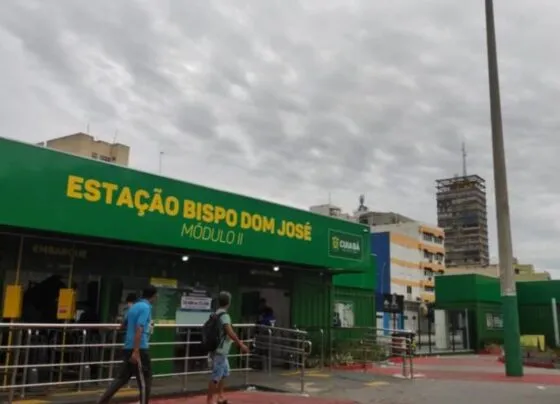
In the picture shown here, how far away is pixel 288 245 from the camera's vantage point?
46.9ft

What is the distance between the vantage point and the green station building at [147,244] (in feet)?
32.6

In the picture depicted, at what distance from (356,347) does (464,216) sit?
143 m

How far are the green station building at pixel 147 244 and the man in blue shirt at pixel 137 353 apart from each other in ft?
8.81

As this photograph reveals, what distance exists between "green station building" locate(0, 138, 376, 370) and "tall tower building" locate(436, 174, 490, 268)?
→ 14080cm

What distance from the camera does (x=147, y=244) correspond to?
1167 cm

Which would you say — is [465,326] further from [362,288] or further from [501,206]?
[501,206]

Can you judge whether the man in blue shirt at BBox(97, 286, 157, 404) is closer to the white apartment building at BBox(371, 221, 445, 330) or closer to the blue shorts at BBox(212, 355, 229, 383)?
the blue shorts at BBox(212, 355, 229, 383)

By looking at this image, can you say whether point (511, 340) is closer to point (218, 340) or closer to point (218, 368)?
point (218, 368)

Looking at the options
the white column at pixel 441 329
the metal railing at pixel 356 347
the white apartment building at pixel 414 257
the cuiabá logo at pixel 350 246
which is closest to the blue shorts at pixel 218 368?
the metal railing at pixel 356 347

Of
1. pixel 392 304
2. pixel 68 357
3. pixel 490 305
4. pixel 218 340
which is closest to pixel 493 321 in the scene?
pixel 490 305

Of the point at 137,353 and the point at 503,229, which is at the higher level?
the point at 503,229

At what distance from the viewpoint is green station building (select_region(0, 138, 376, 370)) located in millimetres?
9945

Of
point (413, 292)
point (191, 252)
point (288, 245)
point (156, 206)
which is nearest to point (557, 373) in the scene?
point (288, 245)

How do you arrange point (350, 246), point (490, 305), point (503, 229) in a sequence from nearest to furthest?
point (350, 246)
point (503, 229)
point (490, 305)
